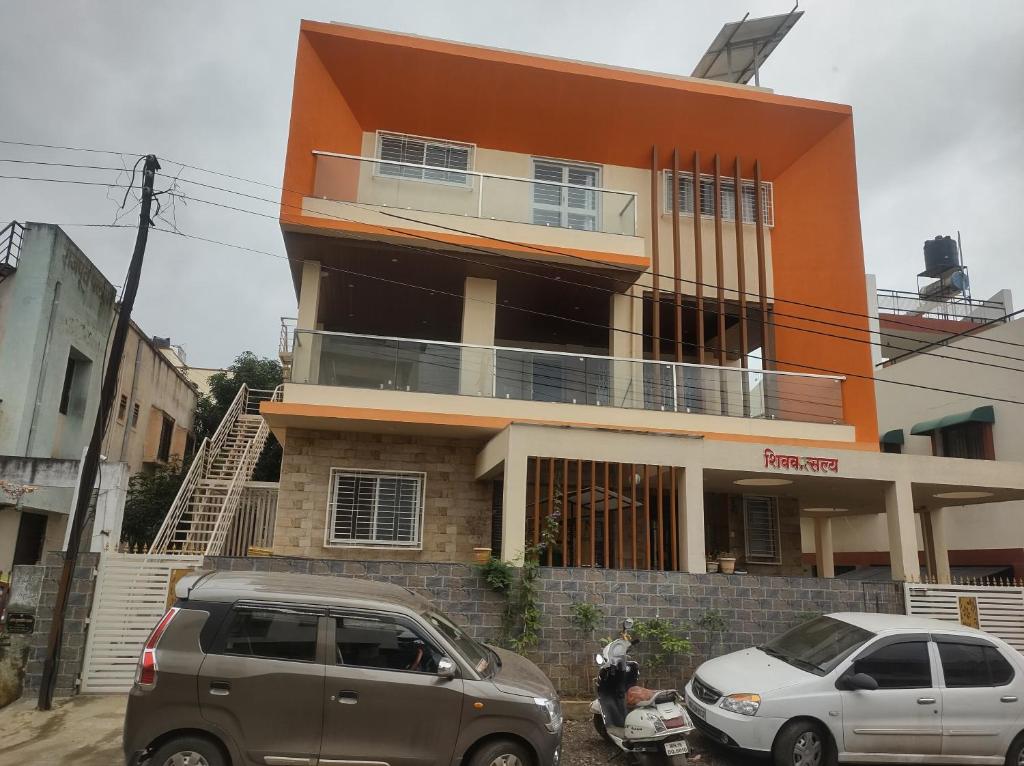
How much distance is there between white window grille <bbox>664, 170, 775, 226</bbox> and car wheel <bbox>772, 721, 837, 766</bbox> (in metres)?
10.8

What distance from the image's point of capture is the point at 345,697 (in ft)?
18.8

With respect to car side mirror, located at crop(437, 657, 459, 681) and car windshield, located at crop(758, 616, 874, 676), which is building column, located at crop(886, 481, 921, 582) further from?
car side mirror, located at crop(437, 657, 459, 681)

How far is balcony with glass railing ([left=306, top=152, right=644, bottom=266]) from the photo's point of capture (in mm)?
12680

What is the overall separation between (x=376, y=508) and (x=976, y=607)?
9.38 m

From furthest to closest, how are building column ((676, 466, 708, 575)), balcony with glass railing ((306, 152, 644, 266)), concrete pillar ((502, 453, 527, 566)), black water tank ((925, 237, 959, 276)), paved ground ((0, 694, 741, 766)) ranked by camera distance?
black water tank ((925, 237, 959, 276))
balcony with glass railing ((306, 152, 644, 266))
building column ((676, 466, 708, 575))
concrete pillar ((502, 453, 527, 566))
paved ground ((0, 694, 741, 766))

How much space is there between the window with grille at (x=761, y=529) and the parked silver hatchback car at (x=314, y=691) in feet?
31.9

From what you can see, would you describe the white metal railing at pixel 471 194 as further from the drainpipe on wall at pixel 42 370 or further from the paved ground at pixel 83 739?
the paved ground at pixel 83 739

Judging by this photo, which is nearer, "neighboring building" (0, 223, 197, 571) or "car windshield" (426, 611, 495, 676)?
"car windshield" (426, 611, 495, 676)

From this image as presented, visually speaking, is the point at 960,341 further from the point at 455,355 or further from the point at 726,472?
the point at 455,355

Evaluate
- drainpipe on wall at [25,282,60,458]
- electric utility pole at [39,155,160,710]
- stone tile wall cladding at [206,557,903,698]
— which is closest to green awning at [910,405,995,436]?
stone tile wall cladding at [206,557,903,698]

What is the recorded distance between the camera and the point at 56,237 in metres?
14.8

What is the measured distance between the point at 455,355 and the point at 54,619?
21.4 ft

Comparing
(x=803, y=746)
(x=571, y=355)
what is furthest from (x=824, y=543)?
(x=803, y=746)

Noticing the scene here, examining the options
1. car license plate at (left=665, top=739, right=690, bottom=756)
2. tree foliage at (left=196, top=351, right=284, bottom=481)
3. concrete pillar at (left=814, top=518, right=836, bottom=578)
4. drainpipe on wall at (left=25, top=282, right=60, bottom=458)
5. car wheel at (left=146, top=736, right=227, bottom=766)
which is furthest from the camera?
tree foliage at (left=196, top=351, right=284, bottom=481)
